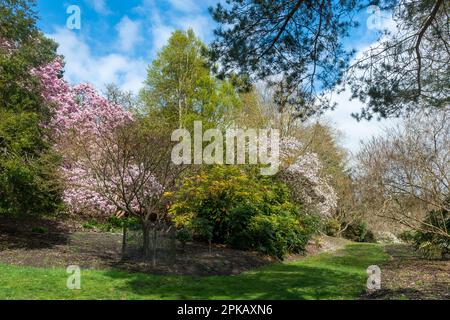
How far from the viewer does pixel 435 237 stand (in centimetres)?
1191

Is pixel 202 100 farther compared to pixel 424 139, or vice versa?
pixel 202 100

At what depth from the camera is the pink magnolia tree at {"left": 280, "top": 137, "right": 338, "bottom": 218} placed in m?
16.3

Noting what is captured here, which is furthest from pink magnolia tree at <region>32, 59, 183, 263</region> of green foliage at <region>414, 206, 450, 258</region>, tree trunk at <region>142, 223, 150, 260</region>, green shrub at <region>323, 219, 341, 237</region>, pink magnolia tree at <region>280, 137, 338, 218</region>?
green shrub at <region>323, 219, 341, 237</region>

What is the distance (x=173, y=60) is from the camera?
2386 cm

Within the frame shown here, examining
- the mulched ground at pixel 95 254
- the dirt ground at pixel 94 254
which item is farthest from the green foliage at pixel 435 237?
the mulched ground at pixel 95 254

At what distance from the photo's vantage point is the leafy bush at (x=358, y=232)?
28.5m

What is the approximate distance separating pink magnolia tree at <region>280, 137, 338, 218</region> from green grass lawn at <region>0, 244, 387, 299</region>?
8029mm

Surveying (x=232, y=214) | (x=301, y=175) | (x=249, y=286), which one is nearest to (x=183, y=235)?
(x=232, y=214)

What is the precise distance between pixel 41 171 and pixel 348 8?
7.92 meters

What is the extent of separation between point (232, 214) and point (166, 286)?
5.54 meters

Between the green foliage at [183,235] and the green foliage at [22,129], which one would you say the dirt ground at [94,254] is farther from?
the green foliage at [22,129]
